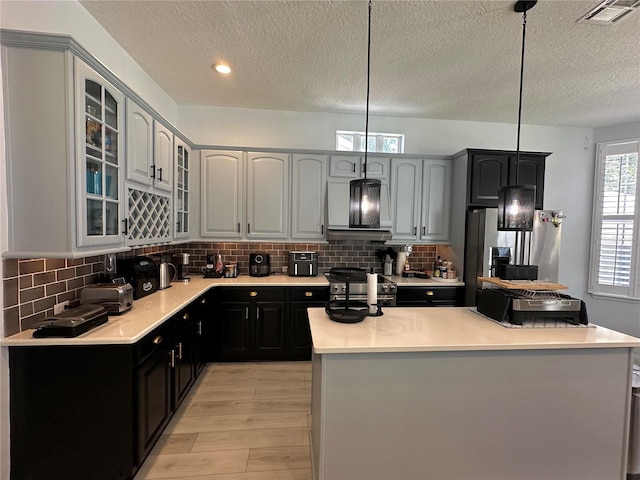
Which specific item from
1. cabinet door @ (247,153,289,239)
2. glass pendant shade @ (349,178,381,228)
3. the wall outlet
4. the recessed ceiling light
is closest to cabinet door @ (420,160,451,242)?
cabinet door @ (247,153,289,239)

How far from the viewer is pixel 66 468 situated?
1.61 metres

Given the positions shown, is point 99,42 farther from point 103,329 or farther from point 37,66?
point 103,329

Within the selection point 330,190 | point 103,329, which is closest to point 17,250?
point 103,329

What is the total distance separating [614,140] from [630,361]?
3.75m

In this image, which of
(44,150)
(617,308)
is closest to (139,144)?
Result: (44,150)

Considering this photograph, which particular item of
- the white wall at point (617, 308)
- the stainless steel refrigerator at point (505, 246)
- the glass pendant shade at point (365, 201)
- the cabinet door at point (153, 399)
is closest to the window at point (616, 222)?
the white wall at point (617, 308)

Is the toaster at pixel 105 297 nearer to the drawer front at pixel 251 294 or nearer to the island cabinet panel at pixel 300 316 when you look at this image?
the drawer front at pixel 251 294

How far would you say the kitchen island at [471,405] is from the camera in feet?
5.04

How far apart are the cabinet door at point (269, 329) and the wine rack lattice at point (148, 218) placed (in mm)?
1246

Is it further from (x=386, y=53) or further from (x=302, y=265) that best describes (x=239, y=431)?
(x=386, y=53)

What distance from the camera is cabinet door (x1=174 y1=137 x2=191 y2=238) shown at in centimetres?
292

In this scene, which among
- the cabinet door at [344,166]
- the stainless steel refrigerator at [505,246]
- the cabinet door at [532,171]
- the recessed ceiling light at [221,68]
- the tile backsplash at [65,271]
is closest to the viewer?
the tile backsplash at [65,271]

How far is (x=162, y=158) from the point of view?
2.55 m

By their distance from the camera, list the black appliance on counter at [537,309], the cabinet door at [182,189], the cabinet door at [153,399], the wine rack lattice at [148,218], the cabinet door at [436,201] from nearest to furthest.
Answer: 1. the cabinet door at [153,399]
2. the black appliance on counter at [537,309]
3. the wine rack lattice at [148,218]
4. the cabinet door at [182,189]
5. the cabinet door at [436,201]
